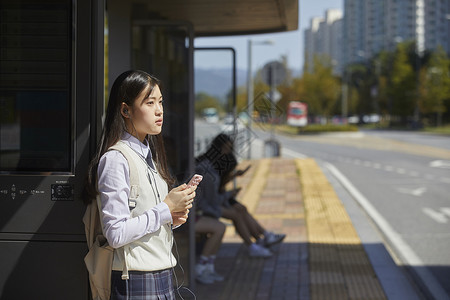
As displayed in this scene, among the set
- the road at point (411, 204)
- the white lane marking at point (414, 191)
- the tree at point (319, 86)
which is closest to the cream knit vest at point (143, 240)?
the road at point (411, 204)

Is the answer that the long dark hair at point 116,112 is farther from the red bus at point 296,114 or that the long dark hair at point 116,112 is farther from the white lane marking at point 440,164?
the red bus at point 296,114

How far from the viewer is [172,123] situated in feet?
22.2

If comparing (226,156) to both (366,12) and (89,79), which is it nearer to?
(89,79)

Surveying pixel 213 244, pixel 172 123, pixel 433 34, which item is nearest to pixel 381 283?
pixel 213 244

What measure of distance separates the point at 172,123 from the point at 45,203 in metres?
3.47

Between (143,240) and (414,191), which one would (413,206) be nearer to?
(414,191)

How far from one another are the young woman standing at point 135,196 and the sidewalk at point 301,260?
3198 millimetres

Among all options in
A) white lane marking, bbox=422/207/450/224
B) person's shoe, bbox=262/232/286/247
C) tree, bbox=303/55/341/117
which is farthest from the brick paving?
tree, bbox=303/55/341/117

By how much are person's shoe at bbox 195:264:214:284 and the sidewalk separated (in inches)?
2.2

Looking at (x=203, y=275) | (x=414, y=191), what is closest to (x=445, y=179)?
(x=414, y=191)

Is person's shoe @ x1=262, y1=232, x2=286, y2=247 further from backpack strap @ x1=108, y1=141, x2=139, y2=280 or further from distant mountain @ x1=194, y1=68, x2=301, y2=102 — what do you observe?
backpack strap @ x1=108, y1=141, x2=139, y2=280

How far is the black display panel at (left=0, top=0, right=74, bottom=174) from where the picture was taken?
11.4 ft

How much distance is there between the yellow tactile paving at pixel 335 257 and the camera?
238 inches

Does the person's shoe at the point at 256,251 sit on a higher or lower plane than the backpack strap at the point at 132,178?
lower
